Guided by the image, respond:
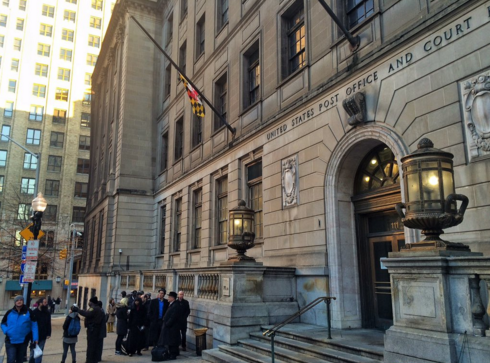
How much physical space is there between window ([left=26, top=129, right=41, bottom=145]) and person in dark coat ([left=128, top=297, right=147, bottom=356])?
2380 inches

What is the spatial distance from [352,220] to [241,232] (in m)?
3.15

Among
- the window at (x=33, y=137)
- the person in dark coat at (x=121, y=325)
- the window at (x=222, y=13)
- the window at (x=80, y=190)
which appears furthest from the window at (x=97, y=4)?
the person in dark coat at (x=121, y=325)

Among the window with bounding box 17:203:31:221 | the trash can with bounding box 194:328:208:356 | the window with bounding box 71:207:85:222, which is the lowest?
the trash can with bounding box 194:328:208:356

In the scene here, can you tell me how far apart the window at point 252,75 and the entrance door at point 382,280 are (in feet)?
28.3

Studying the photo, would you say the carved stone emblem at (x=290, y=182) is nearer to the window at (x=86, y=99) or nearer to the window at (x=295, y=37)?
the window at (x=295, y=37)

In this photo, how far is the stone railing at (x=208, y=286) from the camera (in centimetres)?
1277

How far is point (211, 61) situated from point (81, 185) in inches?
2027

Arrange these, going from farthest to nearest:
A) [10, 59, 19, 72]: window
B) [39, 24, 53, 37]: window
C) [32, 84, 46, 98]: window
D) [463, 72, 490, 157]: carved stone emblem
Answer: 1. [39, 24, 53, 37]: window
2. [32, 84, 46, 98]: window
3. [10, 59, 19, 72]: window
4. [463, 72, 490, 157]: carved stone emblem

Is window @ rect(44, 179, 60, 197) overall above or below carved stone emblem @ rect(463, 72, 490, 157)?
above

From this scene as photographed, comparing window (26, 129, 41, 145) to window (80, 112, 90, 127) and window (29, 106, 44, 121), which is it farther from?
window (80, 112, 90, 127)

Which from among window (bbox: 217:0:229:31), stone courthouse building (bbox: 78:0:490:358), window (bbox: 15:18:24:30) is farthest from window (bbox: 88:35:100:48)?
window (bbox: 217:0:229:31)

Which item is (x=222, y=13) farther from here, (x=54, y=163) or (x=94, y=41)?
(x=94, y=41)

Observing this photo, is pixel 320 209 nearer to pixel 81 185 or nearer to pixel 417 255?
pixel 417 255

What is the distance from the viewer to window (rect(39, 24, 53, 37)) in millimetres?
70994
